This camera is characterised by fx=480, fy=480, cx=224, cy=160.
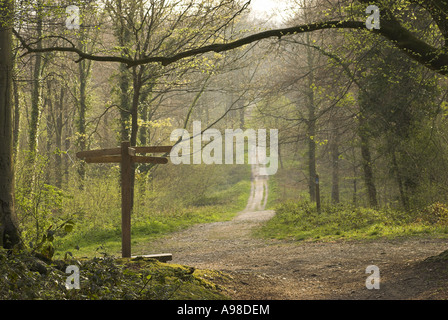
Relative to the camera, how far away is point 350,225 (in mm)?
15086

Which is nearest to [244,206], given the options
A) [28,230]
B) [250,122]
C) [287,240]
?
[250,122]

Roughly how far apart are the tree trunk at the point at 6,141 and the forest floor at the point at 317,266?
3095mm

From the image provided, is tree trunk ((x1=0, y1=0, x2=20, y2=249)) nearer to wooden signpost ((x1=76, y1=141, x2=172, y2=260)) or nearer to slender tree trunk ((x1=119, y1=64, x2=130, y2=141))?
wooden signpost ((x1=76, y1=141, x2=172, y2=260))

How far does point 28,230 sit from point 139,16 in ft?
33.0

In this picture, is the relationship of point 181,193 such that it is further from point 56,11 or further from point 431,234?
point 56,11

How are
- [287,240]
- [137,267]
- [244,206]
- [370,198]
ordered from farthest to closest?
[244,206] → [370,198] → [287,240] → [137,267]

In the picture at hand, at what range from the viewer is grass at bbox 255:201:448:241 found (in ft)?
42.7

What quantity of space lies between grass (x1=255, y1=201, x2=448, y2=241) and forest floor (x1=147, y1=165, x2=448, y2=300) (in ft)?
3.12

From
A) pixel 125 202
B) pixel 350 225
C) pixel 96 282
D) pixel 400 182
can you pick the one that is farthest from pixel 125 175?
pixel 400 182

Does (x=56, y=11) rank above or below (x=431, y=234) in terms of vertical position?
above

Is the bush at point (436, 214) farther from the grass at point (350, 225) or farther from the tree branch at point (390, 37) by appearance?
the tree branch at point (390, 37)

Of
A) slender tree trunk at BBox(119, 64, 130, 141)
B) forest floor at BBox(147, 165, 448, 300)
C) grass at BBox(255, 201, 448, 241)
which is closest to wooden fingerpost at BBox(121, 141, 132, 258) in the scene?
forest floor at BBox(147, 165, 448, 300)

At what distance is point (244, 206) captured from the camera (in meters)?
36.0

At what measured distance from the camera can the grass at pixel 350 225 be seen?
42.7 ft
